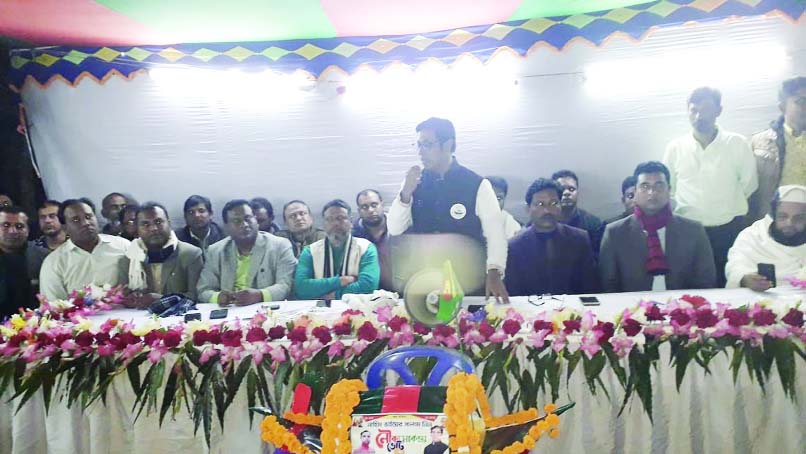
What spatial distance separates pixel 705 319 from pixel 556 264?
97 cm

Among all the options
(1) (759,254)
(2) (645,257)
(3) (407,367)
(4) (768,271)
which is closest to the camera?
(3) (407,367)

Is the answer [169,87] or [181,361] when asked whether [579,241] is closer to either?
[181,361]

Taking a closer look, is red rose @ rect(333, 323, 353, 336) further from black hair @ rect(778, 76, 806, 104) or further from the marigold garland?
black hair @ rect(778, 76, 806, 104)

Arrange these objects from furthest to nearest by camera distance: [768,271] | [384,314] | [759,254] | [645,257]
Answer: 1. [645,257]
2. [759,254]
3. [768,271]
4. [384,314]

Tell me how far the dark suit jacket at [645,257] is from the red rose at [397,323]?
1.27 metres

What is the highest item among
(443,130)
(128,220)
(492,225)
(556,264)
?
(443,130)

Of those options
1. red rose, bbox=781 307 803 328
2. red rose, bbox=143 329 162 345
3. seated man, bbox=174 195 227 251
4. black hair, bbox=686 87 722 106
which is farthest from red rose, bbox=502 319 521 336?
seated man, bbox=174 195 227 251

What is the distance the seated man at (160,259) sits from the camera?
2.97 metres

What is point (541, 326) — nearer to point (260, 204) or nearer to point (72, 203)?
point (260, 204)

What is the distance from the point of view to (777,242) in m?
Answer: 2.68

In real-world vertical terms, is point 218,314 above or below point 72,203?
below

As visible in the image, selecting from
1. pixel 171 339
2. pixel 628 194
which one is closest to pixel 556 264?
pixel 628 194

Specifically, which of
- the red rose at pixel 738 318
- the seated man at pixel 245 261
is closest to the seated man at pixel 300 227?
the seated man at pixel 245 261

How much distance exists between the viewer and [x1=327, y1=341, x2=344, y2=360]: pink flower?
1953 mm
